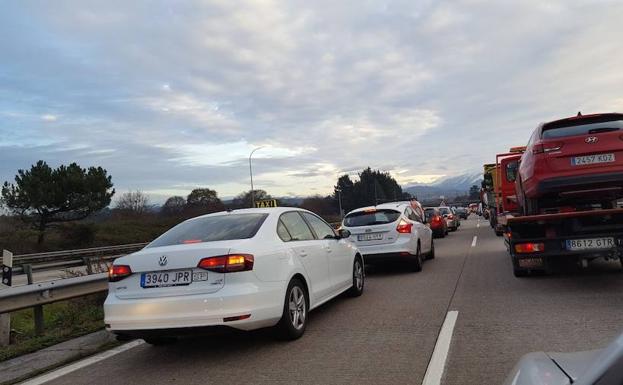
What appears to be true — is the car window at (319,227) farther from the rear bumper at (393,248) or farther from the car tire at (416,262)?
the car tire at (416,262)

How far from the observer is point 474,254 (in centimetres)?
1545

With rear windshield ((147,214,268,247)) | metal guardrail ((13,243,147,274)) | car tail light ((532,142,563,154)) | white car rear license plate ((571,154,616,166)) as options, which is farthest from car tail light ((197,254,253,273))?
metal guardrail ((13,243,147,274))

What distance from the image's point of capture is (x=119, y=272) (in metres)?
5.89

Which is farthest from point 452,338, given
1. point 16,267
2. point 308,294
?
point 16,267

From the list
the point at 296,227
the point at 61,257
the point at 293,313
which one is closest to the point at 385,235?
the point at 296,227

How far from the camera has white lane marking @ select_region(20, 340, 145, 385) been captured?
214 inches

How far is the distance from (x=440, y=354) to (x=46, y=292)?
508cm

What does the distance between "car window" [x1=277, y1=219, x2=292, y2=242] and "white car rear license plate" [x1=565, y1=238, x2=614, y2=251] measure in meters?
4.62

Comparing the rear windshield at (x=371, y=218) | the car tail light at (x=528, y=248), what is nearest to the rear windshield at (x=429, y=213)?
the rear windshield at (x=371, y=218)

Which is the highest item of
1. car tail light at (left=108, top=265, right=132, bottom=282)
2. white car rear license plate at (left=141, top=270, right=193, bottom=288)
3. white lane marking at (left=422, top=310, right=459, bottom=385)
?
car tail light at (left=108, top=265, right=132, bottom=282)

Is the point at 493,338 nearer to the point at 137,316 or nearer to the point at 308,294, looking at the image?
the point at 308,294

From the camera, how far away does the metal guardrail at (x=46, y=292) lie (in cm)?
678

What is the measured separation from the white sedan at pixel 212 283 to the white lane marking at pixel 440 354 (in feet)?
5.31

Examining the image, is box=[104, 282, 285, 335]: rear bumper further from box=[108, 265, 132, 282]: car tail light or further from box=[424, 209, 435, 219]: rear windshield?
box=[424, 209, 435, 219]: rear windshield
